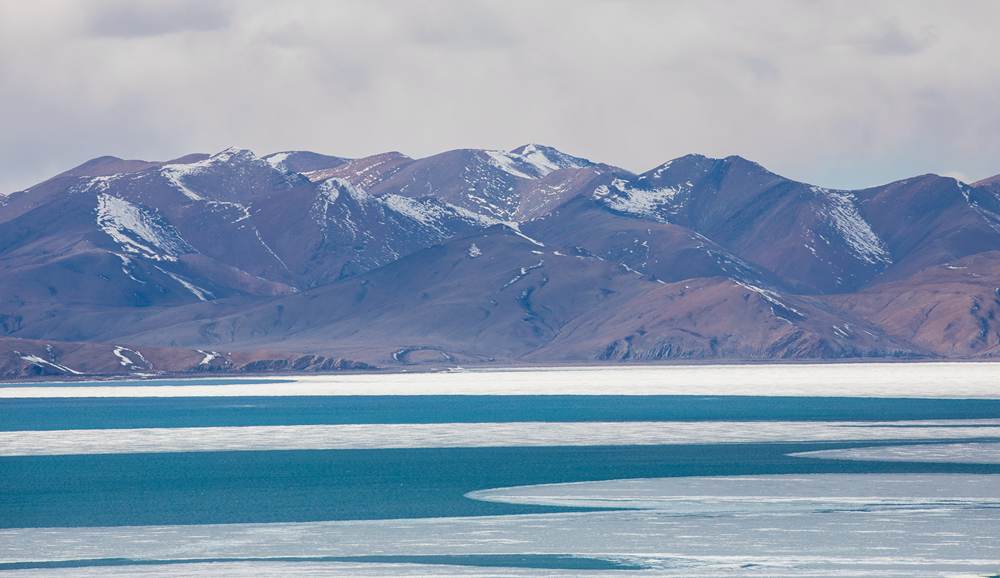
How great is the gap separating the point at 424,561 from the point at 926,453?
35349 millimetres

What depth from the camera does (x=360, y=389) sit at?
186875mm

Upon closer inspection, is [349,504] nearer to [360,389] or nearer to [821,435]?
[821,435]

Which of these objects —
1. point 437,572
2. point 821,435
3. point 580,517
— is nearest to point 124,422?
point 821,435

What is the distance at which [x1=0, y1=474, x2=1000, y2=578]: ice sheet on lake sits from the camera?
132 feet

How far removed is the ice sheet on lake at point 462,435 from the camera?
84.1 m

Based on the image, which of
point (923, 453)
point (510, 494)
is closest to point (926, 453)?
point (923, 453)

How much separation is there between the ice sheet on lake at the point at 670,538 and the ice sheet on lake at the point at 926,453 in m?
11.3

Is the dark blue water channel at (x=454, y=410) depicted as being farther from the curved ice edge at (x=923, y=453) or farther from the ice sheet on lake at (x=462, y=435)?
the curved ice edge at (x=923, y=453)

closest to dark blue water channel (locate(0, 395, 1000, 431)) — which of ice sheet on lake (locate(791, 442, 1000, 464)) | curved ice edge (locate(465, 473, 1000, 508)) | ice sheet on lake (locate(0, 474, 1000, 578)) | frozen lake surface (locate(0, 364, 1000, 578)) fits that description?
frozen lake surface (locate(0, 364, 1000, 578))

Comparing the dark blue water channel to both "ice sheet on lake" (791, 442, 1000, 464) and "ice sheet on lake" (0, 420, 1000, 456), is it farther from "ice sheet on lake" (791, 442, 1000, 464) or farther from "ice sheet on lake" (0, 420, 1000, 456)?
"ice sheet on lake" (791, 442, 1000, 464)

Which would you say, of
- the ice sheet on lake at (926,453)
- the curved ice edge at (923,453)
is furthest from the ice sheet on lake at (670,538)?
the ice sheet on lake at (926,453)

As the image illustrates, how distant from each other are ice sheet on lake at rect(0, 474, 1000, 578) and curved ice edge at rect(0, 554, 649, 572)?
49cm

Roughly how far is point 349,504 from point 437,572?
16.2 metres

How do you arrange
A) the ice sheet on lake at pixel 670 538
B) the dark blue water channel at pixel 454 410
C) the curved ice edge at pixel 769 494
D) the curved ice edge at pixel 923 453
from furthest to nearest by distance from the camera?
the dark blue water channel at pixel 454 410 < the curved ice edge at pixel 923 453 < the curved ice edge at pixel 769 494 < the ice sheet on lake at pixel 670 538
